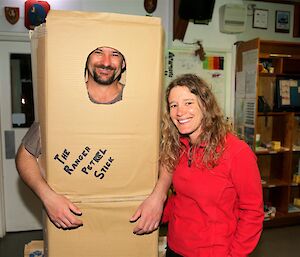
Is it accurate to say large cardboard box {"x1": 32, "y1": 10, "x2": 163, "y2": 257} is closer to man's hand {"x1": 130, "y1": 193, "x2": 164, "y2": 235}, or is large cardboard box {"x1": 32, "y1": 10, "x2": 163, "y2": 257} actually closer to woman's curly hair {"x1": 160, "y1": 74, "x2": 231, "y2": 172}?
man's hand {"x1": 130, "y1": 193, "x2": 164, "y2": 235}

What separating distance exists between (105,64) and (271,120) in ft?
10.7

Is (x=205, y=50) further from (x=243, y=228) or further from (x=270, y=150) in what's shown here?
(x=243, y=228)

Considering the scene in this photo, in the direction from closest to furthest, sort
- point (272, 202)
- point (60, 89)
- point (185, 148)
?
1. point (60, 89)
2. point (185, 148)
3. point (272, 202)

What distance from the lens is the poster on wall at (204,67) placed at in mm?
3410

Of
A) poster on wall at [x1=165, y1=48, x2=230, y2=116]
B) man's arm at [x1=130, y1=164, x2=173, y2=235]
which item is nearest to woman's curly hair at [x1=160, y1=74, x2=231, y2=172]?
man's arm at [x1=130, y1=164, x2=173, y2=235]

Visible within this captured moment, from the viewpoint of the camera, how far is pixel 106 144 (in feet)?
3.62

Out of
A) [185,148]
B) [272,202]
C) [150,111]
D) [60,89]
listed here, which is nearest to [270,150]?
[272,202]

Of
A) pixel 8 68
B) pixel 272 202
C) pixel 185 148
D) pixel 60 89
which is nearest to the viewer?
pixel 60 89

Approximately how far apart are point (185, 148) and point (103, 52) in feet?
1.72

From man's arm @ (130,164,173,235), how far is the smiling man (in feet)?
1.24

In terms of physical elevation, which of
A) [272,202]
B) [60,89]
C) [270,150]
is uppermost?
[60,89]

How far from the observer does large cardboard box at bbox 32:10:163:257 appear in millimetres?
1041

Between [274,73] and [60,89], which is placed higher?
[274,73]

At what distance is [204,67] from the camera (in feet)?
11.6
